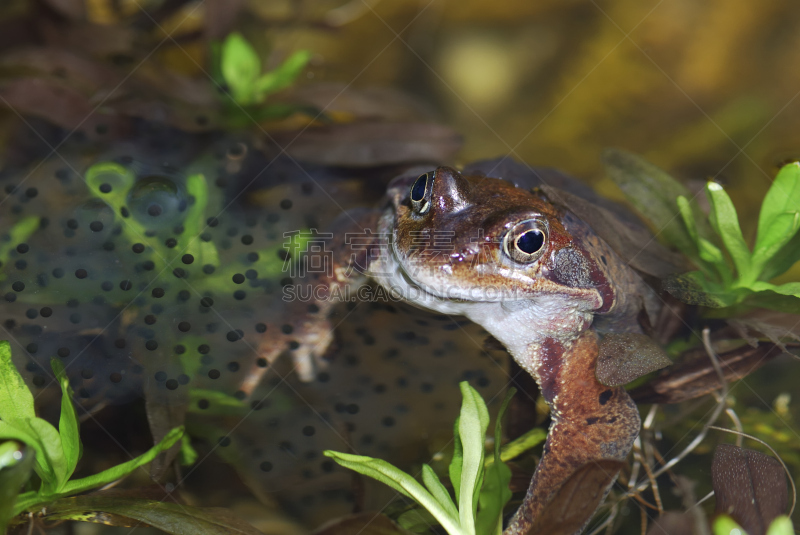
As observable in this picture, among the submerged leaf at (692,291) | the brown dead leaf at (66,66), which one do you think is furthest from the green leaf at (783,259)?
the brown dead leaf at (66,66)

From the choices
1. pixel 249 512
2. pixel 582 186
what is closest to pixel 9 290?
pixel 249 512

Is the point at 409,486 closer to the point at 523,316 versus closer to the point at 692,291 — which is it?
the point at 523,316

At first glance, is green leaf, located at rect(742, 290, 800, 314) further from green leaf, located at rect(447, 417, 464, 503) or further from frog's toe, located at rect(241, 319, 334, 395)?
frog's toe, located at rect(241, 319, 334, 395)

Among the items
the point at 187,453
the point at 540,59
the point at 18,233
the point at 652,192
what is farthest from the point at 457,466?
the point at 540,59

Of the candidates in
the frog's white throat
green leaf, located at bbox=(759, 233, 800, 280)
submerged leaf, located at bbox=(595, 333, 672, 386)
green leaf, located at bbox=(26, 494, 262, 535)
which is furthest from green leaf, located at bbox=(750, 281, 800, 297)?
green leaf, located at bbox=(26, 494, 262, 535)

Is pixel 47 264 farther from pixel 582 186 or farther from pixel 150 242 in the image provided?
pixel 582 186
